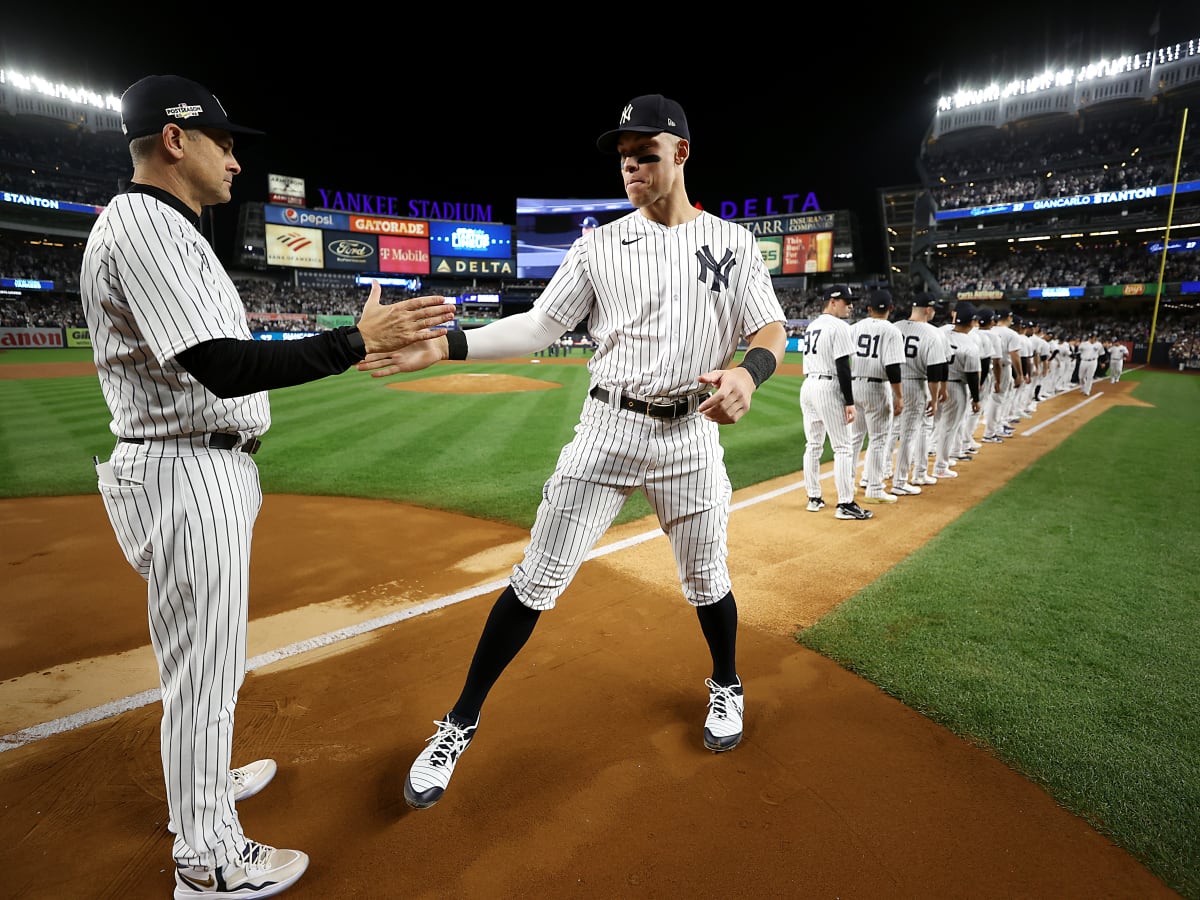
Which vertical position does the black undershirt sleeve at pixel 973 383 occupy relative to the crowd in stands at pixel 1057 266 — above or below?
below

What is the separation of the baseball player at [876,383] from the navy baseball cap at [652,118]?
398 cm

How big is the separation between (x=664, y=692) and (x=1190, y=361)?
38802mm

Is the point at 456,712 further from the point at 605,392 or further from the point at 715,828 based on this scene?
the point at 605,392

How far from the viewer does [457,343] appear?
215 centimetres

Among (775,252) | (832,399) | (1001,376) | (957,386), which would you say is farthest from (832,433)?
(775,252)

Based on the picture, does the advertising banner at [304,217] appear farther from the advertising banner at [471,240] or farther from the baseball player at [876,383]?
the baseball player at [876,383]

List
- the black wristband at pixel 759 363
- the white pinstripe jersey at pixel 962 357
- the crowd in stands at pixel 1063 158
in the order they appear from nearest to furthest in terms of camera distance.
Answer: the black wristband at pixel 759 363 → the white pinstripe jersey at pixel 962 357 → the crowd in stands at pixel 1063 158

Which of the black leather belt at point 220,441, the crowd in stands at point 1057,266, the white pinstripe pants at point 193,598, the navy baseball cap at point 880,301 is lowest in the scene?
the white pinstripe pants at point 193,598

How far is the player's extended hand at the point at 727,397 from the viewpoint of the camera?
6.15 ft

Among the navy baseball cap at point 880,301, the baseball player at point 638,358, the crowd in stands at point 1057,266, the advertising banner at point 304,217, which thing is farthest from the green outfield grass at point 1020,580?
the advertising banner at point 304,217

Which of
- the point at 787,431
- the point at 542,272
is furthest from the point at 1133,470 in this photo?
the point at 542,272

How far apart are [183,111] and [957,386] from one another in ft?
28.3

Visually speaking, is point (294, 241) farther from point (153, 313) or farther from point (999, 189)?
point (153, 313)

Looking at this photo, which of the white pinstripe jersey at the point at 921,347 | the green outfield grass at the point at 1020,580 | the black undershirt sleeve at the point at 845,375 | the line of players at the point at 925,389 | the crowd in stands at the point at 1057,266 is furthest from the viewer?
the crowd in stands at the point at 1057,266
